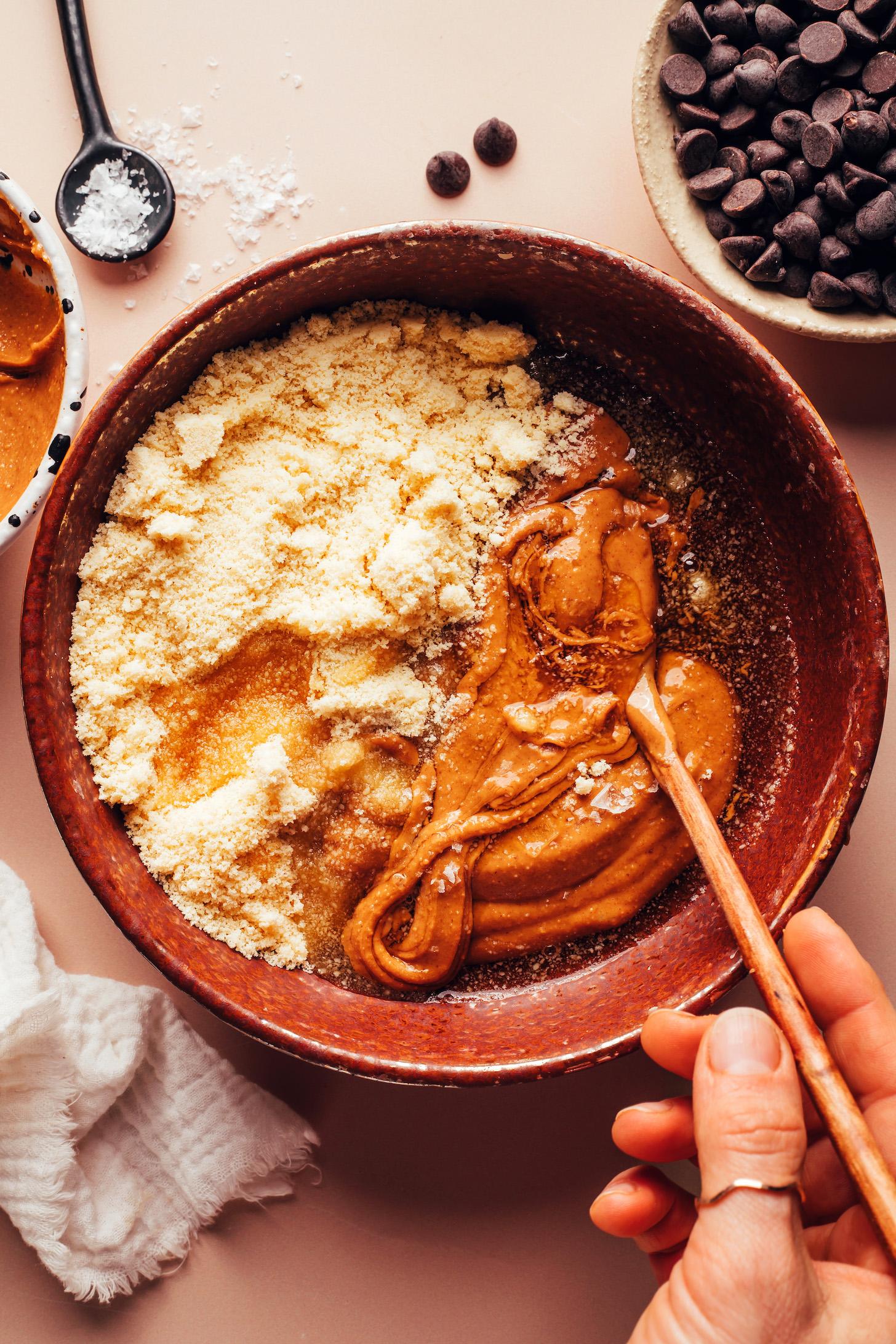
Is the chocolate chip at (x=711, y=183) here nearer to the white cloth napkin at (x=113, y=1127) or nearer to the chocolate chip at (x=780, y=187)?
the chocolate chip at (x=780, y=187)

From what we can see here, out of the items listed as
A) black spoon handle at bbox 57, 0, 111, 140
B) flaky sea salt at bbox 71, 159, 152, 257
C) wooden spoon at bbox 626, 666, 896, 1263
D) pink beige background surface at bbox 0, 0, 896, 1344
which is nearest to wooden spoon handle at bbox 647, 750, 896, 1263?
wooden spoon at bbox 626, 666, 896, 1263

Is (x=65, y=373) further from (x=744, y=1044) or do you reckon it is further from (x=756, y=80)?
(x=744, y=1044)

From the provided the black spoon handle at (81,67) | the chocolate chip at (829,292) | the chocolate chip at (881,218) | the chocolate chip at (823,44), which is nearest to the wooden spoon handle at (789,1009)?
the chocolate chip at (829,292)

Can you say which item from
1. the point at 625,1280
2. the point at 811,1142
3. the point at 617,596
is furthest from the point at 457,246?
the point at 625,1280

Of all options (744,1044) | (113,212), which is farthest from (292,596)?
(744,1044)

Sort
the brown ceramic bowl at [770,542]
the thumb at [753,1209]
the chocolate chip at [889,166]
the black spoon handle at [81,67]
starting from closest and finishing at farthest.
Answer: the thumb at [753,1209]
the brown ceramic bowl at [770,542]
the chocolate chip at [889,166]
the black spoon handle at [81,67]

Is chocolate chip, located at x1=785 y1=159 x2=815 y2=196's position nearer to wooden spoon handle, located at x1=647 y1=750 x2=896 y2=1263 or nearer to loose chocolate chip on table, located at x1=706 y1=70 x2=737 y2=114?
loose chocolate chip on table, located at x1=706 y1=70 x2=737 y2=114
